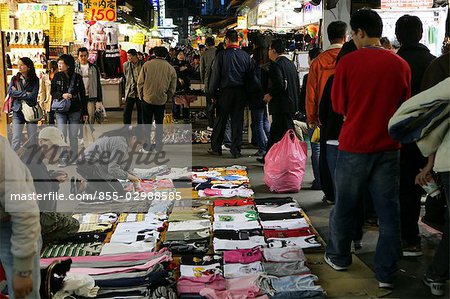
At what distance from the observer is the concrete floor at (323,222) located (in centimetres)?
489

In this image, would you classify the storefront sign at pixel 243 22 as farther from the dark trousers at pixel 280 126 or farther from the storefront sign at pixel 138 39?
the dark trousers at pixel 280 126

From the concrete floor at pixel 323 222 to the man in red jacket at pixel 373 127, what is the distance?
0.80 feet

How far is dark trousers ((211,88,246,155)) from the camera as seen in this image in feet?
34.2

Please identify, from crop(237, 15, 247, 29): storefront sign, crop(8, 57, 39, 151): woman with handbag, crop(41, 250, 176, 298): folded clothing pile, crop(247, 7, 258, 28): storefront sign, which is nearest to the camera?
crop(41, 250, 176, 298): folded clothing pile

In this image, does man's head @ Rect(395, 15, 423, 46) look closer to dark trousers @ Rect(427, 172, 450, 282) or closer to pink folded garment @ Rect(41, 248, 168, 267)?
dark trousers @ Rect(427, 172, 450, 282)

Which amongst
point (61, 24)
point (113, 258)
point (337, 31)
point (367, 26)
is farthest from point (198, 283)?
point (61, 24)

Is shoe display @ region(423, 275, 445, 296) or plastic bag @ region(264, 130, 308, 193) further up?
plastic bag @ region(264, 130, 308, 193)

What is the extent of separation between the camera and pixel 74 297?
176 inches

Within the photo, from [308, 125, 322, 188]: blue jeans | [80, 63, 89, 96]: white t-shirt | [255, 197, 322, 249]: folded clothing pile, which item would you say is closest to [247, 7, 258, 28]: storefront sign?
[80, 63, 89, 96]: white t-shirt

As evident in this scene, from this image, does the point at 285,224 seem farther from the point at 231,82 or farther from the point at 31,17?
the point at 31,17

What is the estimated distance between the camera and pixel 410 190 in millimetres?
5508

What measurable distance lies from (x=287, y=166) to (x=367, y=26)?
3578mm

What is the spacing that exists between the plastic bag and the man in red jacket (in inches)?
123

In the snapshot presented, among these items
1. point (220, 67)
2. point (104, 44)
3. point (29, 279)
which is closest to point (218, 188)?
point (220, 67)
